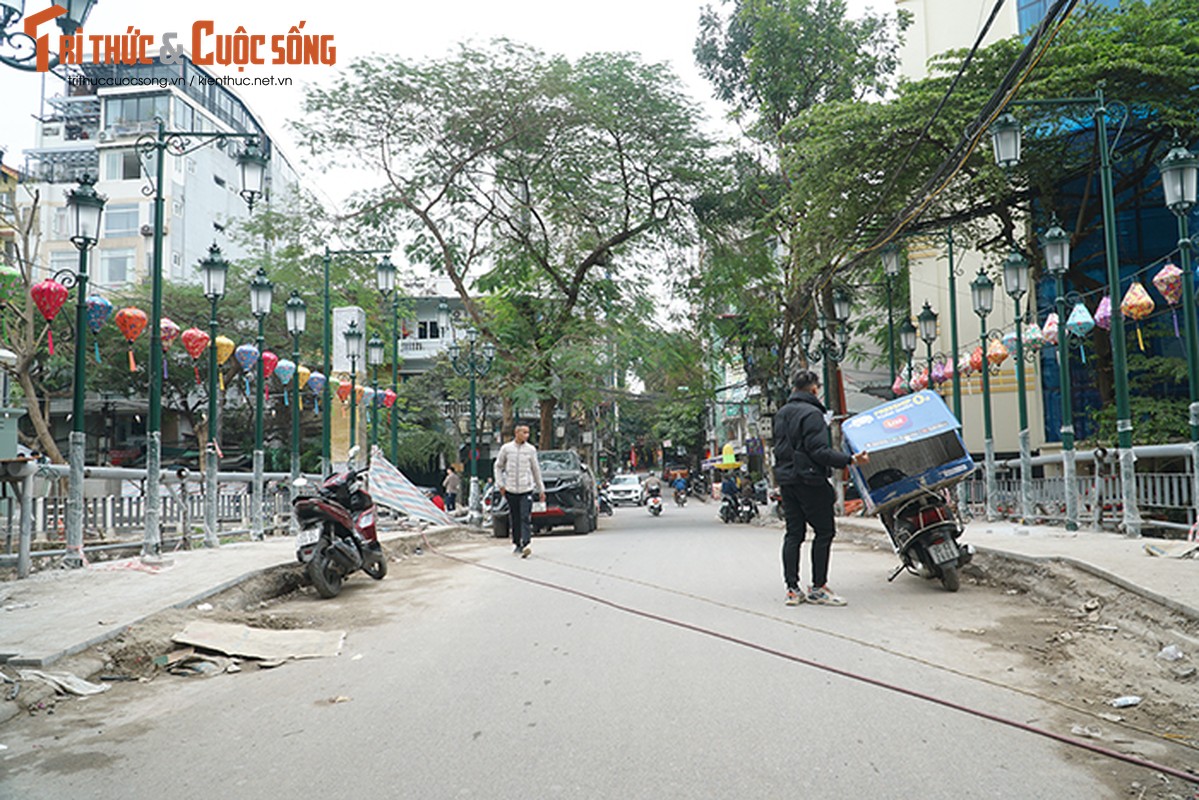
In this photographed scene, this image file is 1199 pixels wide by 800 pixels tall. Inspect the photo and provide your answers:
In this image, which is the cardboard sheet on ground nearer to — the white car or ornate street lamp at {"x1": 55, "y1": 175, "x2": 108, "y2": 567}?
ornate street lamp at {"x1": 55, "y1": 175, "x2": 108, "y2": 567}

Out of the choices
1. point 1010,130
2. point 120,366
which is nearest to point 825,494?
point 1010,130

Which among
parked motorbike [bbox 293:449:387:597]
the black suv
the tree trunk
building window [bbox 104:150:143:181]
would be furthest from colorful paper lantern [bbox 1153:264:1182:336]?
building window [bbox 104:150:143:181]

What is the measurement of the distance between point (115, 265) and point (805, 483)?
40531mm

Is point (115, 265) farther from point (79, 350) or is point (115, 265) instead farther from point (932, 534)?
point (932, 534)

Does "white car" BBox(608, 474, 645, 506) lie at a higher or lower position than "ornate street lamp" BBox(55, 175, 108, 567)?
lower

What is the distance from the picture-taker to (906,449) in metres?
8.16

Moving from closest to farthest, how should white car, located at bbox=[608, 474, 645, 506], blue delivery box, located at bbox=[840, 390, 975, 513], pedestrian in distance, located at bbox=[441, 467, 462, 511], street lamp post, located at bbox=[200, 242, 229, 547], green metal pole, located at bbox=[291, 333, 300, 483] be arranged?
blue delivery box, located at bbox=[840, 390, 975, 513] → street lamp post, located at bbox=[200, 242, 229, 547] → green metal pole, located at bbox=[291, 333, 300, 483] → pedestrian in distance, located at bbox=[441, 467, 462, 511] → white car, located at bbox=[608, 474, 645, 506]

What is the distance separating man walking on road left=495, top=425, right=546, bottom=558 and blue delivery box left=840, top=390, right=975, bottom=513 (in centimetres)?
538

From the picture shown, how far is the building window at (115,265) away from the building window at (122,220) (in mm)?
890

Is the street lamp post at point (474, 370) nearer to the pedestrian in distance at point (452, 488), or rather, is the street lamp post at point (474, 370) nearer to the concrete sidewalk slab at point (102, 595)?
the pedestrian in distance at point (452, 488)

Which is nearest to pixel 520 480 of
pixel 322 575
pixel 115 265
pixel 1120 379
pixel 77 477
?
pixel 322 575

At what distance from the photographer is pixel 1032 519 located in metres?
14.4

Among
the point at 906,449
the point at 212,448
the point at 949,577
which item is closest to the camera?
the point at 949,577

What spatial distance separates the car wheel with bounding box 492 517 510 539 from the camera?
60.6 feet
